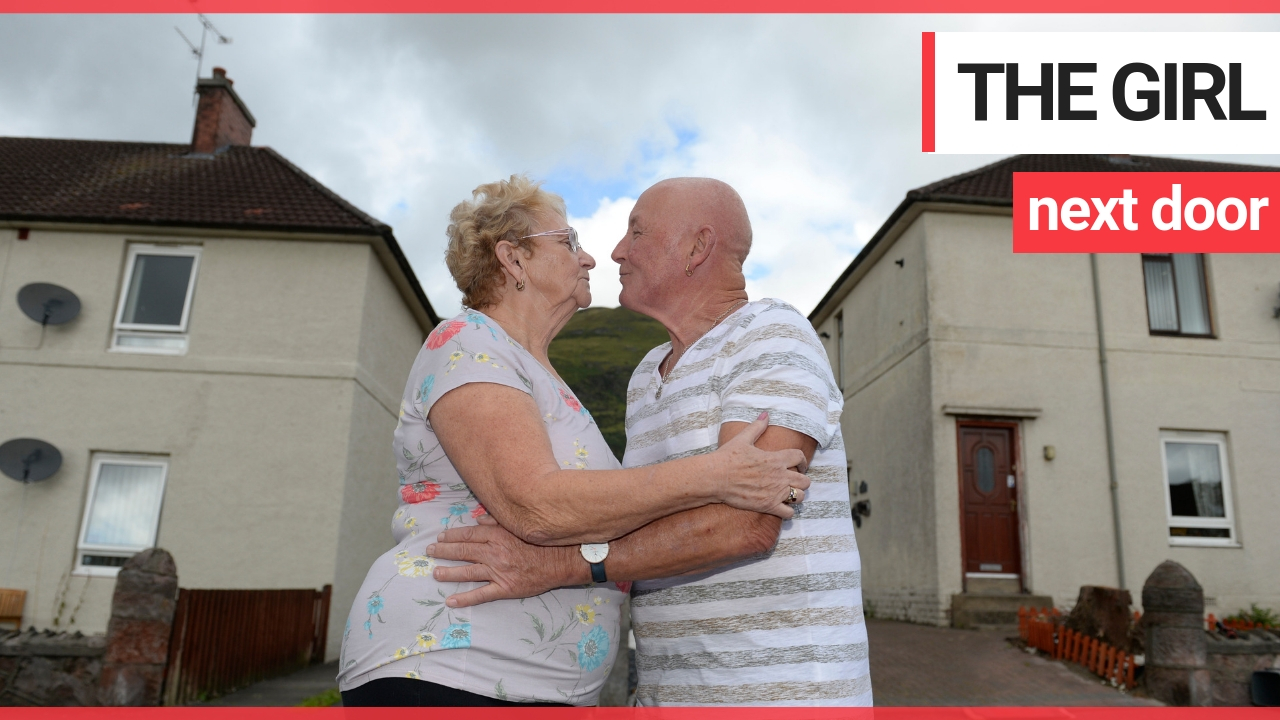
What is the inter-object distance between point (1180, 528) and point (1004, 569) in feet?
9.33

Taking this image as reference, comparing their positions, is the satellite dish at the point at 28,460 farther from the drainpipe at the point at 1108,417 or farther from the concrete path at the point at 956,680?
the drainpipe at the point at 1108,417

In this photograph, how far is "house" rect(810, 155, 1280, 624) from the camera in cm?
1347

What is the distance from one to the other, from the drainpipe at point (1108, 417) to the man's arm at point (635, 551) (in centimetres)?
1359

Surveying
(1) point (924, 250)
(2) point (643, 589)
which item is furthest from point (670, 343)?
(1) point (924, 250)

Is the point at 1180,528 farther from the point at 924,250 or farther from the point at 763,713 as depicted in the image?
the point at 763,713

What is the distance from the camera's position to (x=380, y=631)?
6.24 feet

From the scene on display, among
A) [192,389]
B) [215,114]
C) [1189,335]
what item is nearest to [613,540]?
[192,389]

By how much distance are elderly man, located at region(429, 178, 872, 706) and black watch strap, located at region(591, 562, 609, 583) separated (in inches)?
0.5

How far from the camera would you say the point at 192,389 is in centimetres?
1296

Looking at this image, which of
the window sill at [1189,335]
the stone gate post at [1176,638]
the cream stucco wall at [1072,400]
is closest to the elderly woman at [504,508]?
the stone gate post at [1176,638]

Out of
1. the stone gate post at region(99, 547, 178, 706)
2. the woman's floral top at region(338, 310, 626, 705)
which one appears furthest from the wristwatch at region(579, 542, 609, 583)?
the stone gate post at region(99, 547, 178, 706)

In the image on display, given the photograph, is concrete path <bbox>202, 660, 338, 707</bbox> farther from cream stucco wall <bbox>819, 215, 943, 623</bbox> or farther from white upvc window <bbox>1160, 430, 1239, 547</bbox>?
white upvc window <bbox>1160, 430, 1239, 547</bbox>

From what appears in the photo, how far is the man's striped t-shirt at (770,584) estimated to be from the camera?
1942mm

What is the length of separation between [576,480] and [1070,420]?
45.9 feet
